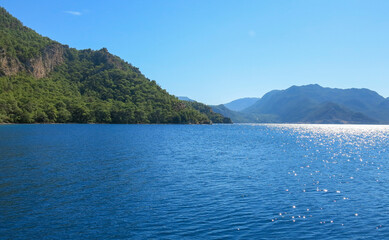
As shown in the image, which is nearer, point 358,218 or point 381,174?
point 358,218

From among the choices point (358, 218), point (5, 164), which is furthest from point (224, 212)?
point (5, 164)

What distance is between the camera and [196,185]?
116ft

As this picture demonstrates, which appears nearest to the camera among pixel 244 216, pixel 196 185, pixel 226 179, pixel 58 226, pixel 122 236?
pixel 122 236

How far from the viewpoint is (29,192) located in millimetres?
29219

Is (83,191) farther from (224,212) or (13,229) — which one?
(224,212)

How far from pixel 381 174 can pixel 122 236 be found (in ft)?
154

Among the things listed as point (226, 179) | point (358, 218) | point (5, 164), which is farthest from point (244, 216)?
point (5, 164)

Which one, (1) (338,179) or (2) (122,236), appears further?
(1) (338,179)

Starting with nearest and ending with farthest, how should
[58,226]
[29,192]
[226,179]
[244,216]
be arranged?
[58,226] < [244,216] < [29,192] < [226,179]

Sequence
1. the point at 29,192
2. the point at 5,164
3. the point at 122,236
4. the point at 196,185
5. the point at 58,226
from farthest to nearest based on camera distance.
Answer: the point at 5,164
the point at 196,185
the point at 29,192
the point at 58,226
the point at 122,236

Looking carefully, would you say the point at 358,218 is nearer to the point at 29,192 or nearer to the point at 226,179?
the point at 226,179

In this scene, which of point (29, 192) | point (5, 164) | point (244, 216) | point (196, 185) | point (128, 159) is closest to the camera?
point (244, 216)

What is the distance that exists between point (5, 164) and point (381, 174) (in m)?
65.6

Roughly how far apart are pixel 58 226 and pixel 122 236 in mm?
5709
